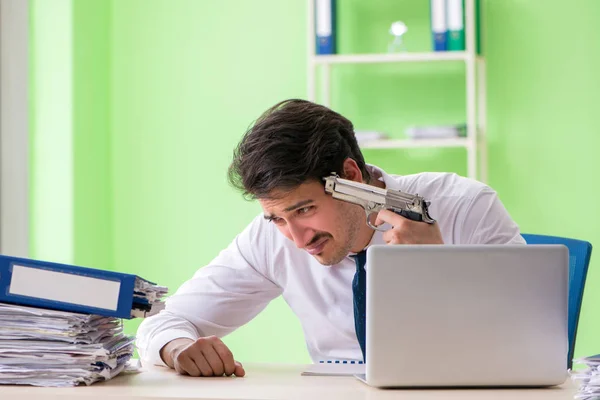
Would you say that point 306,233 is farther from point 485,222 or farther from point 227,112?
point 227,112

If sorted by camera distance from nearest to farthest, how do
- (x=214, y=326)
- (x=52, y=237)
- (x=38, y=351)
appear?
1. (x=38, y=351)
2. (x=214, y=326)
3. (x=52, y=237)

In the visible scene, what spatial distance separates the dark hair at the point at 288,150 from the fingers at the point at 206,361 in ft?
1.31

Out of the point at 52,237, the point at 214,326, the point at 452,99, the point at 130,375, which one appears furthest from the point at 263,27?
the point at 130,375

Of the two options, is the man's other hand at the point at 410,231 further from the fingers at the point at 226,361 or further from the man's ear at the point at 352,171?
the fingers at the point at 226,361

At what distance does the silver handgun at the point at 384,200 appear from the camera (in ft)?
5.79

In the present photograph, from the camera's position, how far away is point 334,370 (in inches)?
63.8

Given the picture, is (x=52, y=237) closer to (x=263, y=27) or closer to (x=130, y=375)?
(x=263, y=27)

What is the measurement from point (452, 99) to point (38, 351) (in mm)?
2421

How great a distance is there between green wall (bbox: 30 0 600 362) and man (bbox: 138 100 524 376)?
141 centimetres

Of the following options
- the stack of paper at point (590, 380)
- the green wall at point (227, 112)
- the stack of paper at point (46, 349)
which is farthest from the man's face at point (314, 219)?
the green wall at point (227, 112)

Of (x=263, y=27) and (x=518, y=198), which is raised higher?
(x=263, y=27)

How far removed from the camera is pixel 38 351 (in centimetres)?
144

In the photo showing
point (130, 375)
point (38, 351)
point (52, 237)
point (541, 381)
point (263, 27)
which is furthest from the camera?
point (263, 27)

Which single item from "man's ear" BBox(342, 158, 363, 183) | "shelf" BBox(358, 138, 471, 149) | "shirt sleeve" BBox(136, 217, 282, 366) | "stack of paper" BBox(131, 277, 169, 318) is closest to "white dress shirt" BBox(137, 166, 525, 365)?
"shirt sleeve" BBox(136, 217, 282, 366)
